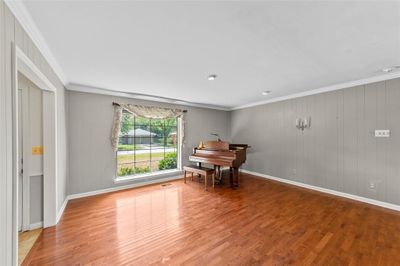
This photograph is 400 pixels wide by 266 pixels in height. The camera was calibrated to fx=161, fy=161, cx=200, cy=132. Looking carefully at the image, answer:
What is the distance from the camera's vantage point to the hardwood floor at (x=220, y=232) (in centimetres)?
182

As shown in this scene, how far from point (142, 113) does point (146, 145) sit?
0.92 metres

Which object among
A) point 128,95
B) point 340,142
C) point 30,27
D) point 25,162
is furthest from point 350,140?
point 25,162

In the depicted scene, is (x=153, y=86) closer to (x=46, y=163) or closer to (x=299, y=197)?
Answer: (x=46, y=163)

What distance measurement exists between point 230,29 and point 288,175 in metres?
4.33

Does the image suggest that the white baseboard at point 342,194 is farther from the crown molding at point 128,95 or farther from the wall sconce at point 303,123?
the crown molding at point 128,95

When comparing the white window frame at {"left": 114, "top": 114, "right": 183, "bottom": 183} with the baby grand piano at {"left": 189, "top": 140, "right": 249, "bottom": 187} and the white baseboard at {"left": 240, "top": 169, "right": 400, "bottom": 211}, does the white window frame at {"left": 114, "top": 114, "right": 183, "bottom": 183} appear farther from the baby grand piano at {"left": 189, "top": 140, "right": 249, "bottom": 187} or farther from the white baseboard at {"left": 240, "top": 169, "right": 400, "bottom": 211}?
the white baseboard at {"left": 240, "top": 169, "right": 400, "bottom": 211}

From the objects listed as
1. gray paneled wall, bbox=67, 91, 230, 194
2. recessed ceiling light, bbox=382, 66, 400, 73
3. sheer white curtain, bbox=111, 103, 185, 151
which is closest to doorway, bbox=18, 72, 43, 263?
gray paneled wall, bbox=67, 91, 230, 194

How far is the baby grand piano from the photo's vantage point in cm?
415

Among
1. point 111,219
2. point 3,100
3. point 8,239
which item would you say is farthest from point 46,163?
point 3,100

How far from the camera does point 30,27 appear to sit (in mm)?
1572

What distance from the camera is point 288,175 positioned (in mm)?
4613

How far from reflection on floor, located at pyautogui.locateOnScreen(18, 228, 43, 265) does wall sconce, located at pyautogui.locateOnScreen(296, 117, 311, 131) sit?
5.57 meters

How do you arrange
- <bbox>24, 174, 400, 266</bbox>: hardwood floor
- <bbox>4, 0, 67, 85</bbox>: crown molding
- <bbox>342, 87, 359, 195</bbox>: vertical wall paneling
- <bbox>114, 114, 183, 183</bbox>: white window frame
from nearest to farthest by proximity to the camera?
<bbox>4, 0, 67, 85</bbox>: crown molding
<bbox>24, 174, 400, 266</bbox>: hardwood floor
<bbox>342, 87, 359, 195</bbox>: vertical wall paneling
<bbox>114, 114, 183, 183</bbox>: white window frame

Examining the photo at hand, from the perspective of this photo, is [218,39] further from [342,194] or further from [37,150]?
[342,194]
